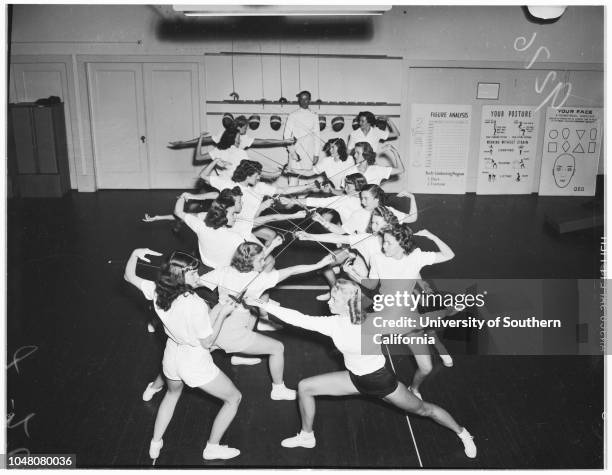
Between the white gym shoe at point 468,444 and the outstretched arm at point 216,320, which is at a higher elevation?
the outstretched arm at point 216,320

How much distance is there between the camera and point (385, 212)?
A: 4660 millimetres

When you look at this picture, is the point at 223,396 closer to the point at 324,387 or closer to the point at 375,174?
the point at 324,387

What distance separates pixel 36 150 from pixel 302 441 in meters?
7.32

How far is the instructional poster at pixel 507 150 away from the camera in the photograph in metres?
9.59

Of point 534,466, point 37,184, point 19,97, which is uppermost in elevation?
point 19,97

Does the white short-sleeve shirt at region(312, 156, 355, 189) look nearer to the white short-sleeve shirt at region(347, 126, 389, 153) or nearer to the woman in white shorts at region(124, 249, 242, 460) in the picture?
the white short-sleeve shirt at region(347, 126, 389, 153)

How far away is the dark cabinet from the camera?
9023mm

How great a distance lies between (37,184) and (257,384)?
21.4 ft

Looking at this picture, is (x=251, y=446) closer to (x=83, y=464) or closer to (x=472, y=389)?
(x=83, y=464)

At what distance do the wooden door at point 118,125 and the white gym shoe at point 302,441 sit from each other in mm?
6987

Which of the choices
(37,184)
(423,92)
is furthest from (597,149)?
(37,184)

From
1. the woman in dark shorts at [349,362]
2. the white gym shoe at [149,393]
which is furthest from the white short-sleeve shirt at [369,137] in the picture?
the woman in dark shorts at [349,362]

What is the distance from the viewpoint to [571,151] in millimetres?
9719

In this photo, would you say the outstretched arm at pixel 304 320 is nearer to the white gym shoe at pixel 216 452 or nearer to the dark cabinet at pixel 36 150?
the white gym shoe at pixel 216 452
